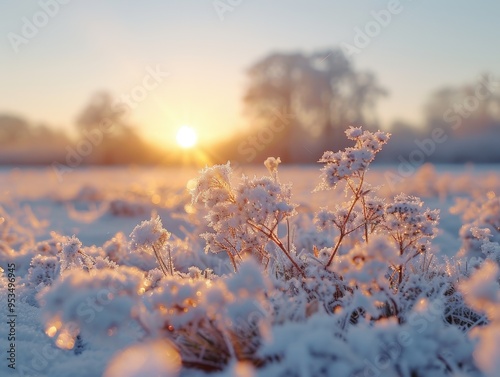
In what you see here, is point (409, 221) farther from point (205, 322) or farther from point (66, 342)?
point (66, 342)

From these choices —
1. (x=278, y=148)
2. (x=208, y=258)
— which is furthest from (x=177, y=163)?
(x=208, y=258)

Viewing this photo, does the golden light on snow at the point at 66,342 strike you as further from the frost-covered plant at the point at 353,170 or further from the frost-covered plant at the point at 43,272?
the frost-covered plant at the point at 353,170

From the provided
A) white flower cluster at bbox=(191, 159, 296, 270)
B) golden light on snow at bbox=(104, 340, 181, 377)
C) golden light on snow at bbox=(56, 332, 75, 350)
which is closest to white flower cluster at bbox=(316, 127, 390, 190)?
white flower cluster at bbox=(191, 159, 296, 270)

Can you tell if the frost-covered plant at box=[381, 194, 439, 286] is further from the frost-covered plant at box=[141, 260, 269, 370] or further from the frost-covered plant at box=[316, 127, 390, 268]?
the frost-covered plant at box=[141, 260, 269, 370]

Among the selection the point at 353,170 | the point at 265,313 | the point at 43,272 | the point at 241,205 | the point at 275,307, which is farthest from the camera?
the point at 43,272

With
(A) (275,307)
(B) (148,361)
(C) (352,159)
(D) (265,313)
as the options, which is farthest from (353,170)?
(B) (148,361)

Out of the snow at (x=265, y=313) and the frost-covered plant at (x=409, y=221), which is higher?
the frost-covered plant at (x=409, y=221)

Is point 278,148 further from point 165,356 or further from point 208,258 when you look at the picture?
point 165,356

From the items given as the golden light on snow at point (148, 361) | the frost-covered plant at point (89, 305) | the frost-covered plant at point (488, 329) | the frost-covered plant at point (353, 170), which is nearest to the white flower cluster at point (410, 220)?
the frost-covered plant at point (353, 170)
